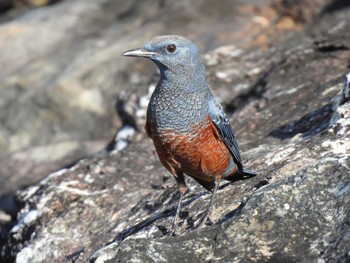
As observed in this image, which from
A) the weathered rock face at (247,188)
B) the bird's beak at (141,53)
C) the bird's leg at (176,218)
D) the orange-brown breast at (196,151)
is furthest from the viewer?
the bird's beak at (141,53)

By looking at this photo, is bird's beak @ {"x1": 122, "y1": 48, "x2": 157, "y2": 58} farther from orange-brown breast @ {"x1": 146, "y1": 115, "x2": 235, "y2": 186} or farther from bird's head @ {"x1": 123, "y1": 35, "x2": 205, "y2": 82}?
orange-brown breast @ {"x1": 146, "y1": 115, "x2": 235, "y2": 186}

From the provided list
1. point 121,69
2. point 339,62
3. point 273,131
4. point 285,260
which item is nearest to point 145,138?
point 273,131

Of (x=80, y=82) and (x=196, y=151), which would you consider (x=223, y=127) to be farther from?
(x=80, y=82)

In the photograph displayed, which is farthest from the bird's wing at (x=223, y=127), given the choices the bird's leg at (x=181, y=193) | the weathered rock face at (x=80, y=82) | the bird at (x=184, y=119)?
the weathered rock face at (x=80, y=82)

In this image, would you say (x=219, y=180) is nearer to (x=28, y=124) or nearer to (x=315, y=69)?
(x=315, y=69)

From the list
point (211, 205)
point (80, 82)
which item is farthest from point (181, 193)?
point (80, 82)

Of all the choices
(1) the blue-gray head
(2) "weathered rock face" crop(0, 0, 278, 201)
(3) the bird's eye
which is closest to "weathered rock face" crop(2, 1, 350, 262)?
(2) "weathered rock face" crop(0, 0, 278, 201)

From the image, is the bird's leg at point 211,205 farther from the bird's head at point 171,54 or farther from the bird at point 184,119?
the bird's head at point 171,54
